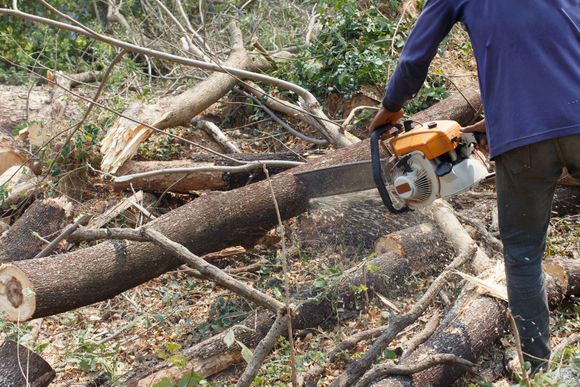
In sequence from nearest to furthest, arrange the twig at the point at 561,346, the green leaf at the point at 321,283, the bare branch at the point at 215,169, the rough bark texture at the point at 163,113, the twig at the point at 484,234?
the twig at the point at 561,346 < the green leaf at the point at 321,283 < the twig at the point at 484,234 < the bare branch at the point at 215,169 < the rough bark texture at the point at 163,113

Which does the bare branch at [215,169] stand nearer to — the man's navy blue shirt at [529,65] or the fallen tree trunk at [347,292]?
the fallen tree trunk at [347,292]

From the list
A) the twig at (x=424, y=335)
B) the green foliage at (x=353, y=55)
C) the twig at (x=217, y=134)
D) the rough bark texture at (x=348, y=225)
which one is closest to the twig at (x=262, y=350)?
the twig at (x=424, y=335)

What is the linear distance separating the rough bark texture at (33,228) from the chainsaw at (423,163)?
2749 mm

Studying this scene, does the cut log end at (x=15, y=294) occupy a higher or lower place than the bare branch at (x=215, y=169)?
lower

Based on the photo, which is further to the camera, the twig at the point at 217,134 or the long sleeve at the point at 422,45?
the twig at the point at 217,134

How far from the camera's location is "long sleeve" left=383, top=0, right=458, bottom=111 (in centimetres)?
299

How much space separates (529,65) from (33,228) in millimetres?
3791

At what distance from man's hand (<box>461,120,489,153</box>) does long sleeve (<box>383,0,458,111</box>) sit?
344mm

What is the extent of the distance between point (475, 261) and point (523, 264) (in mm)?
1114

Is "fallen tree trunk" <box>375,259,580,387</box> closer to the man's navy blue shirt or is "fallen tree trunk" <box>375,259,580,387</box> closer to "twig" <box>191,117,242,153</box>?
the man's navy blue shirt

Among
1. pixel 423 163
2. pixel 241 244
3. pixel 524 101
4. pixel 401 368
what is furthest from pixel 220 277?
pixel 241 244

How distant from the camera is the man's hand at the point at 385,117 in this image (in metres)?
3.39

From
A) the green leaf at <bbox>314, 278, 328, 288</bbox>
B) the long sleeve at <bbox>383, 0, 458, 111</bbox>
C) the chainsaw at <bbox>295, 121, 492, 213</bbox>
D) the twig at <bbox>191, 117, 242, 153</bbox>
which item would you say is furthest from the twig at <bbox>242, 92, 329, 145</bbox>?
the long sleeve at <bbox>383, 0, 458, 111</bbox>

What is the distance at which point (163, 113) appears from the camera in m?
6.24
